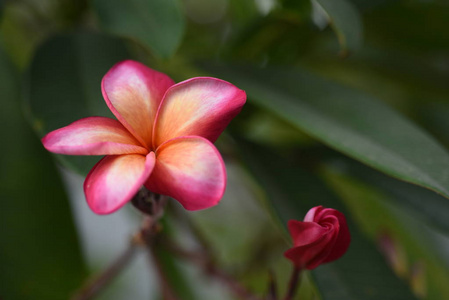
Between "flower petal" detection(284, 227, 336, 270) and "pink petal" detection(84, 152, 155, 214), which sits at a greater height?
"pink petal" detection(84, 152, 155, 214)

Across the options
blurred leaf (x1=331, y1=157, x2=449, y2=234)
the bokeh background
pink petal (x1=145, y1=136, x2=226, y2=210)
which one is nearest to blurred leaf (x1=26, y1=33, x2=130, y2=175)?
the bokeh background

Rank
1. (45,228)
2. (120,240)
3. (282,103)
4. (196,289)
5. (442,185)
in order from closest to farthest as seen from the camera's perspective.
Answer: (442,185), (282,103), (45,228), (196,289), (120,240)

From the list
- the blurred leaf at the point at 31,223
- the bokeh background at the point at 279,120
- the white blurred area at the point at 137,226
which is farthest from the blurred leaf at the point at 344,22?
the white blurred area at the point at 137,226

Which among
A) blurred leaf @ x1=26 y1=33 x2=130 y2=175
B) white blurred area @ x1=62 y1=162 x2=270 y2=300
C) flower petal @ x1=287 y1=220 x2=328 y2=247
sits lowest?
white blurred area @ x1=62 y1=162 x2=270 y2=300

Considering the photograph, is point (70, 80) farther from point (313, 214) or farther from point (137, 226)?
point (137, 226)

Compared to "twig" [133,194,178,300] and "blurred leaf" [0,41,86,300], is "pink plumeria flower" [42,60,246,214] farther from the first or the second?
"blurred leaf" [0,41,86,300]

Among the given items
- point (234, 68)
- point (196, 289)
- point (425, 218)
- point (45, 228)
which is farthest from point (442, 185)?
point (196, 289)

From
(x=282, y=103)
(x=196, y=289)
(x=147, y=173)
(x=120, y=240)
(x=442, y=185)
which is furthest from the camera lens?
(x=120, y=240)

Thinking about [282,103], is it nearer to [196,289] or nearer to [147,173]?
[147,173]

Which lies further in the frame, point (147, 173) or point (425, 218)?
point (425, 218)
